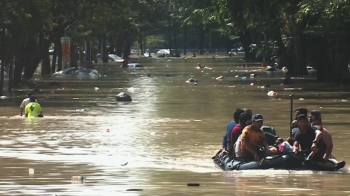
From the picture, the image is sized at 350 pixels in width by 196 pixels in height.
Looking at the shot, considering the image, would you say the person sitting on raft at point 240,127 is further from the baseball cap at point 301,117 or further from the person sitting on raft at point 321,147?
the person sitting on raft at point 321,147

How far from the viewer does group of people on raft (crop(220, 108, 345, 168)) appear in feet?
63.7

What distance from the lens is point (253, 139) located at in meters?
19.7

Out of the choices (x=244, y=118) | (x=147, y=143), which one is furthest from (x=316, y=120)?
(x=147, y=143)

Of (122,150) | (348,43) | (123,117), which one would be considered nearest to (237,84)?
(348,43)

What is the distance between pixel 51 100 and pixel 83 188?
30.3 metres

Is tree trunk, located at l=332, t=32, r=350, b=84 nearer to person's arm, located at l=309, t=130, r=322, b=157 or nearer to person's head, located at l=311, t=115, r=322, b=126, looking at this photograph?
person's head, located at l=311, t=115, r=322, b=126

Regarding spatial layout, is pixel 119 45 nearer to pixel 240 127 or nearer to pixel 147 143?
pixel 147 143

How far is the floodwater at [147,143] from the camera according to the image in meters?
17.5

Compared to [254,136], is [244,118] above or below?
above

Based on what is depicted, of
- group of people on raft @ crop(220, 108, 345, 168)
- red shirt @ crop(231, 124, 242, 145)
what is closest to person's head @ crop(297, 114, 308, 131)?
group of people on raft @ crop(220, 108, 345, 168)

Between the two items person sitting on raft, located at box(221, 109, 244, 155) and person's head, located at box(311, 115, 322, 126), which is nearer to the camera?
person's head, located at box(311, 115, 322, 126)

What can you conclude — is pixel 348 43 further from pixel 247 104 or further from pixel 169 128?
pixel 169 128

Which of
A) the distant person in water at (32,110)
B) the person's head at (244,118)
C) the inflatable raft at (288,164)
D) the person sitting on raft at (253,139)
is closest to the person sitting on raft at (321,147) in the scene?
the inflatable raft at (288,164)

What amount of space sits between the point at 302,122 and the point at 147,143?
786 cm
